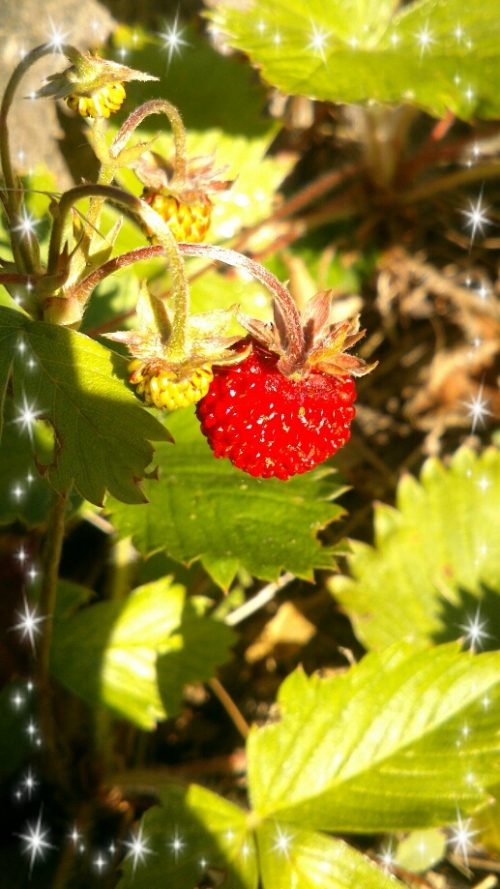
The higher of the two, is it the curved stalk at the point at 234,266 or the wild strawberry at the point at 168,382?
the curved stalk at the point at 234,266

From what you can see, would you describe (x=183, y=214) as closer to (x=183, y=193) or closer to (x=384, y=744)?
(x=183, y=193)

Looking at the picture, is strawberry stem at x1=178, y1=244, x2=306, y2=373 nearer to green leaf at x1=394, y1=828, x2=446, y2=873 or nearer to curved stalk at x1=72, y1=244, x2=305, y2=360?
curved stalk at x1=72, y1=244, x2=305, y2=360

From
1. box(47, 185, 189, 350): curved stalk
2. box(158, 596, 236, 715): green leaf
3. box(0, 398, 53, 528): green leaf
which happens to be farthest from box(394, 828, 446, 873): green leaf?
box(47, 185, 189, 350): curved stalk

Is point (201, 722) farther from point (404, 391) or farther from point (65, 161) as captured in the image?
point (65, 161)

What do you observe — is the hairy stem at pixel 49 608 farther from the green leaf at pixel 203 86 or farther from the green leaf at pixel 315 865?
the green leaf at pixel 203 86

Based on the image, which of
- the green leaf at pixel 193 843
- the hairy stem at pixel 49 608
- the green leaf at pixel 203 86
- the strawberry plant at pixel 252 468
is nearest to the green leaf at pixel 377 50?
the strawberry plant at pixel 252 468

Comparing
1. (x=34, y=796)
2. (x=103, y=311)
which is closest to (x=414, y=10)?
(x=103, y=311)

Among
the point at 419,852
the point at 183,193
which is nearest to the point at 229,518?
the point at 183,193
